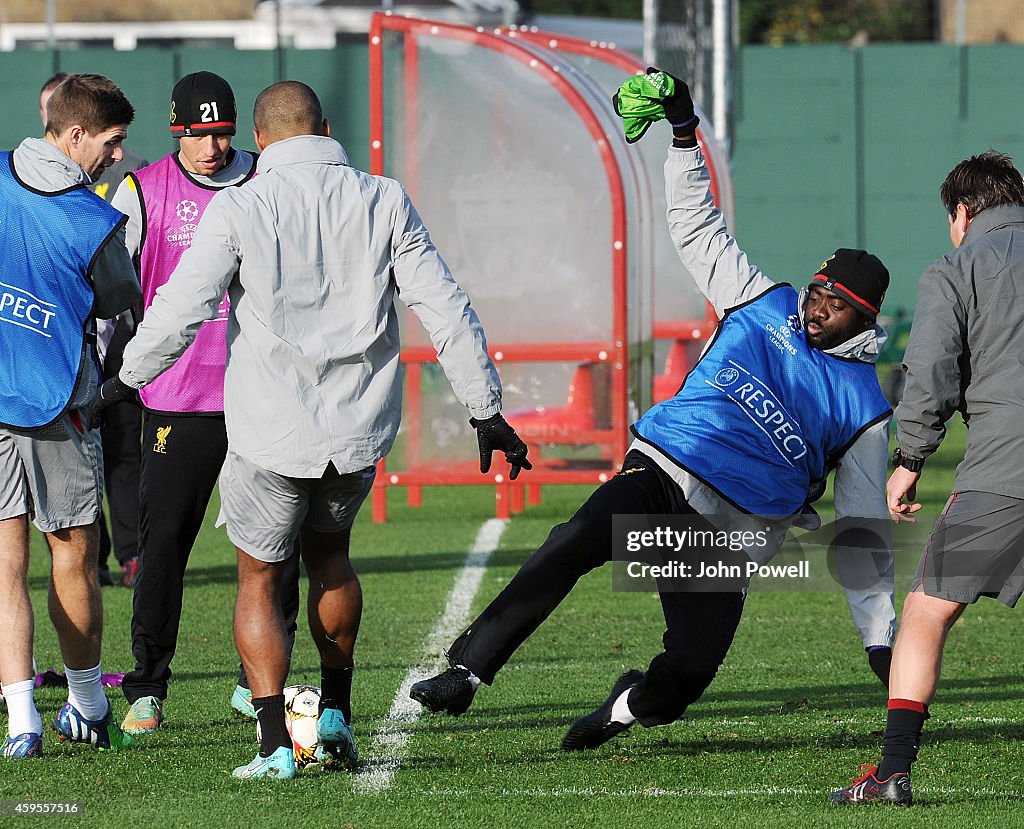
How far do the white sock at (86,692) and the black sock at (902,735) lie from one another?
249cm

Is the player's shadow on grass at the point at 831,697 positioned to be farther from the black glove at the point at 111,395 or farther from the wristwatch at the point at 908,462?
the black glove at the point at 111,395

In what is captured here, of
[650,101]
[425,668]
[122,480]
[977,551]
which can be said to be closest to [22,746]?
[425,668]

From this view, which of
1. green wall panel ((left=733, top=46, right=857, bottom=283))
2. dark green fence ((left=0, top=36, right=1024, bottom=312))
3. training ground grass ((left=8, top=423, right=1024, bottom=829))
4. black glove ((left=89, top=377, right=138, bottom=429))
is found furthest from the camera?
green wall panel ((left=733, top=46, right=857, bottom=283))

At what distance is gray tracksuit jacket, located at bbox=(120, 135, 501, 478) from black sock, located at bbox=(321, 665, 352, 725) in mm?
738

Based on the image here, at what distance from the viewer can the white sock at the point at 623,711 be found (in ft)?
17.5

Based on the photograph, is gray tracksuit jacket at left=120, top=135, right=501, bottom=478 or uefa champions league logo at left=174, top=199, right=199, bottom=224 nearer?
gray tracksuit jacket at left=120, top=135, right=501, bottom=478

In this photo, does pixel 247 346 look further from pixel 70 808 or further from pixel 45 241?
pixel 70 808

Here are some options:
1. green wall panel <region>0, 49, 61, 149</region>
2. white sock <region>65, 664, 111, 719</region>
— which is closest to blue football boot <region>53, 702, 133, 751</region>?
white sock <region>65, 664, 111, 719</region>

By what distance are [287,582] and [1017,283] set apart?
9.33ft

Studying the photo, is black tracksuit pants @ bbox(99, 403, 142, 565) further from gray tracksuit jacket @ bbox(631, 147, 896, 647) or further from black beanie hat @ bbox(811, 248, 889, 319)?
black beanie hat @ bbox(811, 248, 889, 319)

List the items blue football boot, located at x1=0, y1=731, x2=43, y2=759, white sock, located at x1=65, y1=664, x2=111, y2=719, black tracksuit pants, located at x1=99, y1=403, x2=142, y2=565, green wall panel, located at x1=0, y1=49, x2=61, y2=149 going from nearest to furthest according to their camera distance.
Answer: blue football boot, located at x1=0, y1=731, x2=43, y2=759 → white sock, located at x1=65, y1=664, x2=111, y2=719 → black tracksuit pants, located at x1=99, y1=403, x2=142, y2=565 → green wall panel, located at x1=0, y1=49, x2=61, y2=149

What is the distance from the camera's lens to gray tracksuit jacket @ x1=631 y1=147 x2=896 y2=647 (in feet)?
16.9

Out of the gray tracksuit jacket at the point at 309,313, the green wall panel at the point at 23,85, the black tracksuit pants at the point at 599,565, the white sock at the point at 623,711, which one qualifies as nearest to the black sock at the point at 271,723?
the black tracksuit pants at the point at 599,565

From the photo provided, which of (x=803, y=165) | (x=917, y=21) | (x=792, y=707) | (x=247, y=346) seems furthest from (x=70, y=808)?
(x=917, y=21)
